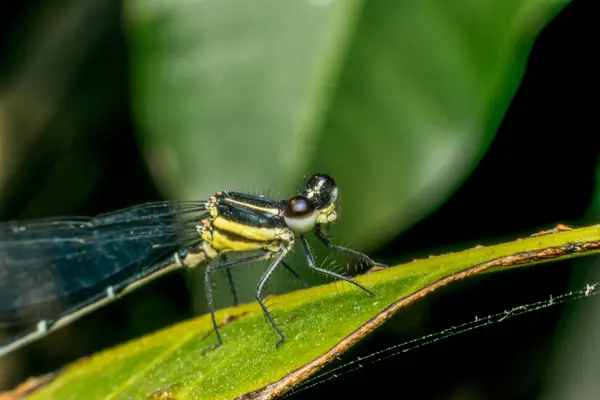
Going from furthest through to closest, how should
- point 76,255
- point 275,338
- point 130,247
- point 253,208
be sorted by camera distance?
1. point 76,255
2. point 130,247
3. point 253,208
4. point 275,338

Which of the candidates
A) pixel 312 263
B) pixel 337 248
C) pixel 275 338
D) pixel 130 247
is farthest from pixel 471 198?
pixel 130 247

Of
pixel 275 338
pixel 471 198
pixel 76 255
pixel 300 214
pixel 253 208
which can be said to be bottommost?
pixel 275 338

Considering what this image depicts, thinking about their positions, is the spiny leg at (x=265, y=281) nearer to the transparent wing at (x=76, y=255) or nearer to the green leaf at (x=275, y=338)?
the green leaf at (x=275, y=338)

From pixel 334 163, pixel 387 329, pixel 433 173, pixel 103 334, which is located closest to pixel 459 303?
pixel 387 329

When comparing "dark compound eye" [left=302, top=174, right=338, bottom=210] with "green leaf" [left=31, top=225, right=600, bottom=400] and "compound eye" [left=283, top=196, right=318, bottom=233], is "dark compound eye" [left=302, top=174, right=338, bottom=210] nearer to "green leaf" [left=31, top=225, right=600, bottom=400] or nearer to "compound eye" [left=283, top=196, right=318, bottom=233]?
"compound eye" [left=283, top=196, right=318, bottom=233]

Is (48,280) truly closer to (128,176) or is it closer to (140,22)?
(128,176)

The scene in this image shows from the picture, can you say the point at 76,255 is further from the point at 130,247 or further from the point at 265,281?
the point at 265,281
